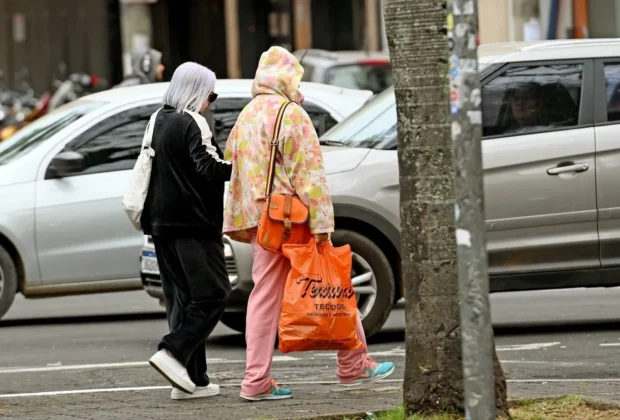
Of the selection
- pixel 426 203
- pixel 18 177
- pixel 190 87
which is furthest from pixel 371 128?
pixel 426 203

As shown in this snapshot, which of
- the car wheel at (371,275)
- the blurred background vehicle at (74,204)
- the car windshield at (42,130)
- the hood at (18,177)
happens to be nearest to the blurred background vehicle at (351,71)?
the car windshield at (42,130)

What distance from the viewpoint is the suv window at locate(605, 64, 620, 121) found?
33.0 ft

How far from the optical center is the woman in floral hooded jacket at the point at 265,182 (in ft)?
24.5

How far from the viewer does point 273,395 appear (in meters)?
7.64

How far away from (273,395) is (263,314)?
0.39 meters

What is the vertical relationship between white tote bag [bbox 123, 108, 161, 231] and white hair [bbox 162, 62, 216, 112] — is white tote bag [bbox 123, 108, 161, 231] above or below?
below

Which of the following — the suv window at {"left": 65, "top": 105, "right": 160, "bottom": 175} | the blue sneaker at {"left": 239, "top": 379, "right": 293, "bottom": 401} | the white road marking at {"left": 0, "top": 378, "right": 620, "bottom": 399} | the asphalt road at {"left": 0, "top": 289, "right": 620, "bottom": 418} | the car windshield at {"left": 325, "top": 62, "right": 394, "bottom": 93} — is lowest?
the asphalt road at {"left": 0, "top": 289, "right": 620, "bottom": 418}

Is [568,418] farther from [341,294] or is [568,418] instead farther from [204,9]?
[204,9]

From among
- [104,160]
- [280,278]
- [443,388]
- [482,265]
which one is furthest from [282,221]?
[104,160]

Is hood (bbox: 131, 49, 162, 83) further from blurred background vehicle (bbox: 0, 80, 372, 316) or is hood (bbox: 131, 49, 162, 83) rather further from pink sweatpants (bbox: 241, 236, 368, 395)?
pink sweatpants (bbox: 241, 236, 368, 395)

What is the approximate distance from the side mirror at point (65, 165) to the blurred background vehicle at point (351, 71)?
7009 millimetres

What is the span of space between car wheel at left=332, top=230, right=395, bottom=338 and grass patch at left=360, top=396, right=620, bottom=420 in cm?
305

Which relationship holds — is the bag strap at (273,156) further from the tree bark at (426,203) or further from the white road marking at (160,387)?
the white road marking at (160,387)

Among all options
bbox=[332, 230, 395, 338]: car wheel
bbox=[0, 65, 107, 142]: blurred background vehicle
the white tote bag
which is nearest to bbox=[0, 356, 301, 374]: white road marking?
bbox=[332, 230, 395, 338]: car wheel
